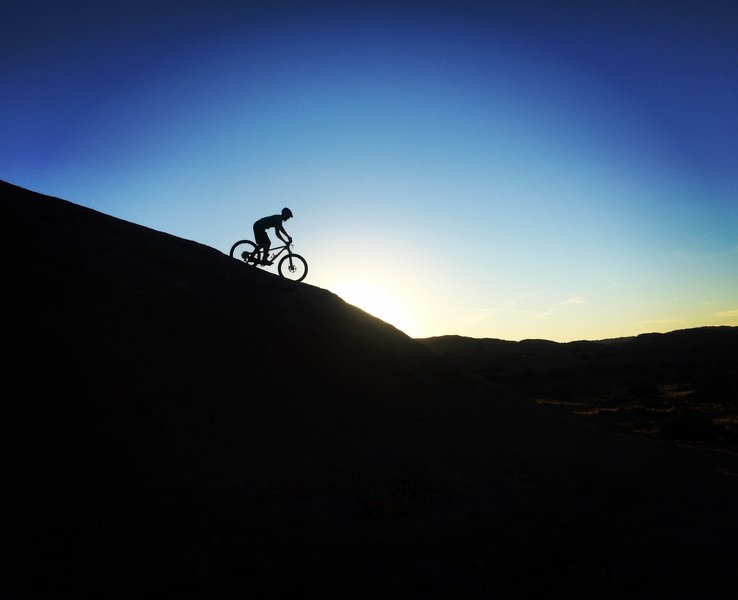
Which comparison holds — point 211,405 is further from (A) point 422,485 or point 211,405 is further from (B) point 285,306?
(B) point 285,306

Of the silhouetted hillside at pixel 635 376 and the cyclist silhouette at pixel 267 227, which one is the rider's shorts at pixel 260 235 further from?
the silhouetted hillside at pixel 635 376

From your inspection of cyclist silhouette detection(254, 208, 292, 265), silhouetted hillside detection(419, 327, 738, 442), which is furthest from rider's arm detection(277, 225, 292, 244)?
silhouetted hillside detection(419, 327, 738, 442)

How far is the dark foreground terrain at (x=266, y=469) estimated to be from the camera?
186 inches

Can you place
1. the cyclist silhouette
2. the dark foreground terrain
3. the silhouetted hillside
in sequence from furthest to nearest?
1. the silhouetted hillside
2. the cyclist silhouette
3. the dark foreground terrain

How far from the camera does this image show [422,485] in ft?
23.5

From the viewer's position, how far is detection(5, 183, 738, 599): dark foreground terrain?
4719 mm

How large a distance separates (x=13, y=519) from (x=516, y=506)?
6.23 meters

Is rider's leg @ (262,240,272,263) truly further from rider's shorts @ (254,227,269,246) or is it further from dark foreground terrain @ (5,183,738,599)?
dark foreground terrain @ (5,183,738,599)

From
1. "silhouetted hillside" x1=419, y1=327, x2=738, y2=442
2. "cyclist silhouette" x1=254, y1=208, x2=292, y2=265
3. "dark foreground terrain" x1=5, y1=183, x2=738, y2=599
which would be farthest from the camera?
"silhouetted hillside" x1=419, y1=327, x2=738, y2=442

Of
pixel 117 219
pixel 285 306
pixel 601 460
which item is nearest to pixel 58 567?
pixel 285 306

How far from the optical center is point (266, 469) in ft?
21.0

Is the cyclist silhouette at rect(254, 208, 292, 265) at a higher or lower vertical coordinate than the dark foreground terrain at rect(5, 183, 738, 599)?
higher

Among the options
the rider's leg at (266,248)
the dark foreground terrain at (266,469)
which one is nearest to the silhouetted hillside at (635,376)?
the dark foreground terrain at (266,469)

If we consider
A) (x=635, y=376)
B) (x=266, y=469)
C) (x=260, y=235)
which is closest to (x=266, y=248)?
(x=260, y=235)
